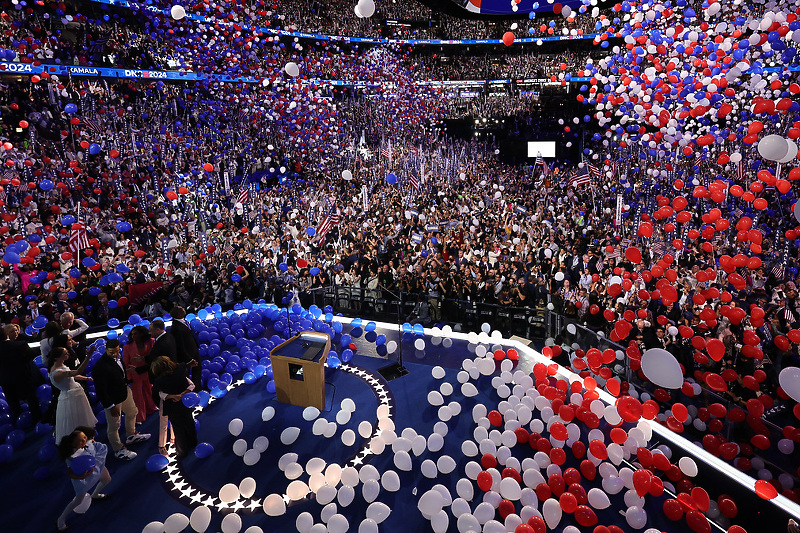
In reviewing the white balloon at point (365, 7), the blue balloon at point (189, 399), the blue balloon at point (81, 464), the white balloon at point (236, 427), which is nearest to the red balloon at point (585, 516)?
the white balloon at point (236, 427)

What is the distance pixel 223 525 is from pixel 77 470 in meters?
1.23

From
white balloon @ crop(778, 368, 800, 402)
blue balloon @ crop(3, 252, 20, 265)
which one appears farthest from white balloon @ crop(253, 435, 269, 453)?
blue balloon @ crop(3, 252, 20, 265)

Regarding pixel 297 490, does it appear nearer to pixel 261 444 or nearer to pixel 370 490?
pixel 370 490

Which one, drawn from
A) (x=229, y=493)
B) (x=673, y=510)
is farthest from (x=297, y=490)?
(x=673, y=510)

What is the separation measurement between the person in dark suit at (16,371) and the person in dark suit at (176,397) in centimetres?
181

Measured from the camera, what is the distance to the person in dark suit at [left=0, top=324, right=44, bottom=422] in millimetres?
4906

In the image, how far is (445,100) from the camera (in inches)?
1088

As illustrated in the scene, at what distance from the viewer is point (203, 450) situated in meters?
4.61

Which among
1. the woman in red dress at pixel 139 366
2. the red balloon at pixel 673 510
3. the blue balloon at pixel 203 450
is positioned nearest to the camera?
the red balloon at pixel 673 510

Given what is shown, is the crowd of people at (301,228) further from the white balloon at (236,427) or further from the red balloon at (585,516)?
the red balloon at (585,516)

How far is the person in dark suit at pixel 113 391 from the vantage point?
4.34 metres

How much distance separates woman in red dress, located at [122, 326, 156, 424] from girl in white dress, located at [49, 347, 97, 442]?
781mm

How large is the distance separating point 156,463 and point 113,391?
0.83 meters

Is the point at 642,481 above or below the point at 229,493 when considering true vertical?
above
